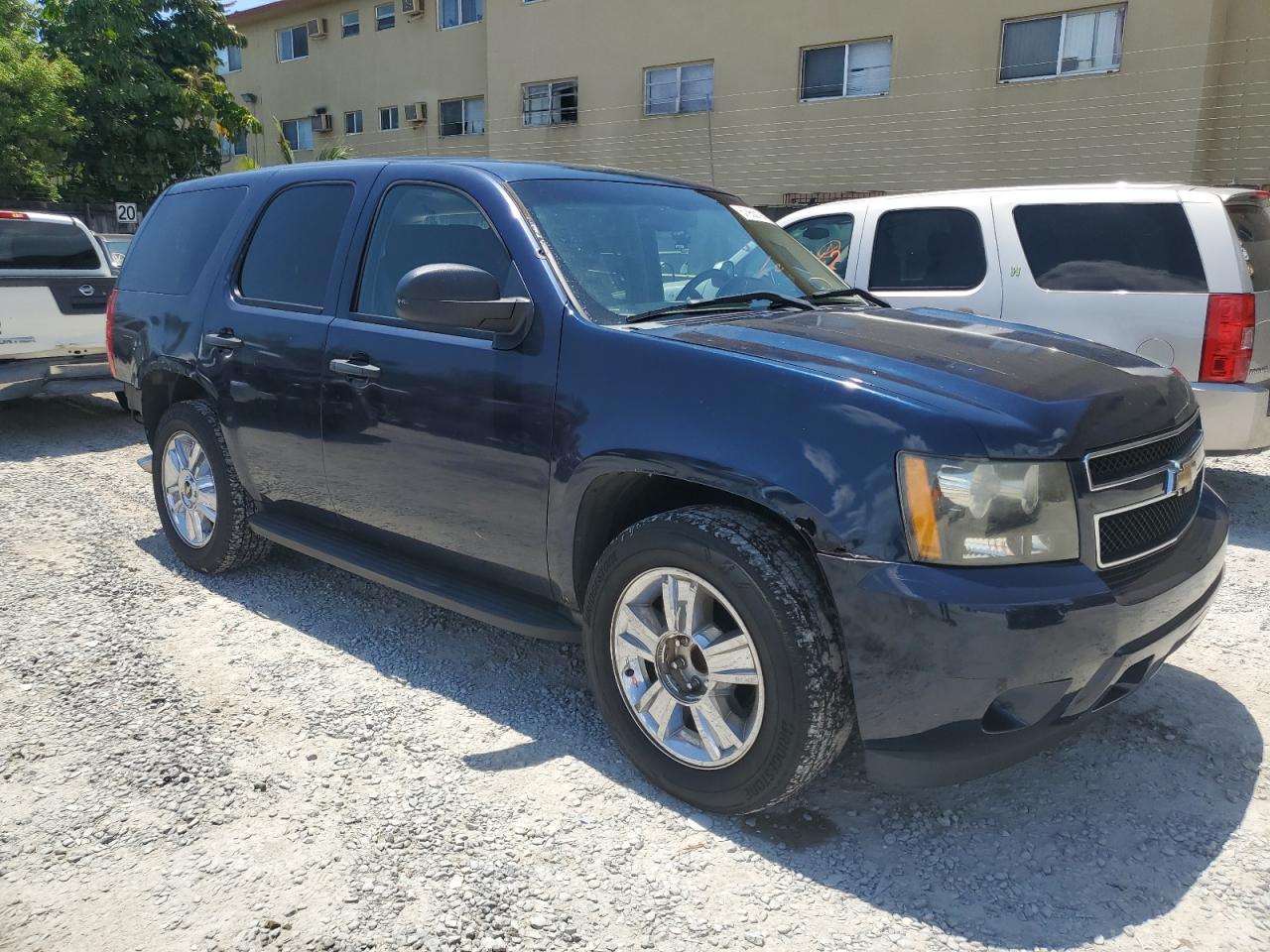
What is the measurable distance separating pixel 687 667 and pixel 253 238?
2.93 m

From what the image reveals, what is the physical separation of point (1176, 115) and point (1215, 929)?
13914 mm

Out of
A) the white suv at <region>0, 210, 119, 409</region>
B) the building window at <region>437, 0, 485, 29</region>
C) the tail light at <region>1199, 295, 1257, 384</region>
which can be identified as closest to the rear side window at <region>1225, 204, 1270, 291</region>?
the tail light at <region>1199, 295, 1257, 384</region>

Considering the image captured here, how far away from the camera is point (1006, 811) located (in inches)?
113

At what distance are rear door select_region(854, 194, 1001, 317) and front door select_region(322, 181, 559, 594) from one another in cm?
364

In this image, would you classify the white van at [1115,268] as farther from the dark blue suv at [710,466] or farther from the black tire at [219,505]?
the black tire at [219,505]

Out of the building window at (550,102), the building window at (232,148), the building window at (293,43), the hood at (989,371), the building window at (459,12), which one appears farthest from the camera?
the building window at (232,148)

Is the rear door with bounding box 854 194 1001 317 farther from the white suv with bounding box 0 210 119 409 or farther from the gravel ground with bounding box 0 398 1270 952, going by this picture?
the white suv with bounding box 0 210 119 409

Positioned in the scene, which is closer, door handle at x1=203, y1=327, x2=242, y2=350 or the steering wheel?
the steering wheel

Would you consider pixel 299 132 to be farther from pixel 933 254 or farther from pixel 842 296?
pixel 842 296

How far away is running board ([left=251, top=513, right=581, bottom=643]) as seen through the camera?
10.5 feet

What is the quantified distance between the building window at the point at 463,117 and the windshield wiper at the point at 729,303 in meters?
21.1

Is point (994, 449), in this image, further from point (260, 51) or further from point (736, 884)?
point (260, 51)

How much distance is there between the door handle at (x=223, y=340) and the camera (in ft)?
13.8

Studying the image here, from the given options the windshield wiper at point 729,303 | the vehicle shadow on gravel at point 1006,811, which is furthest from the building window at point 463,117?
the vehicle shadow on gravel at point 1006,811
